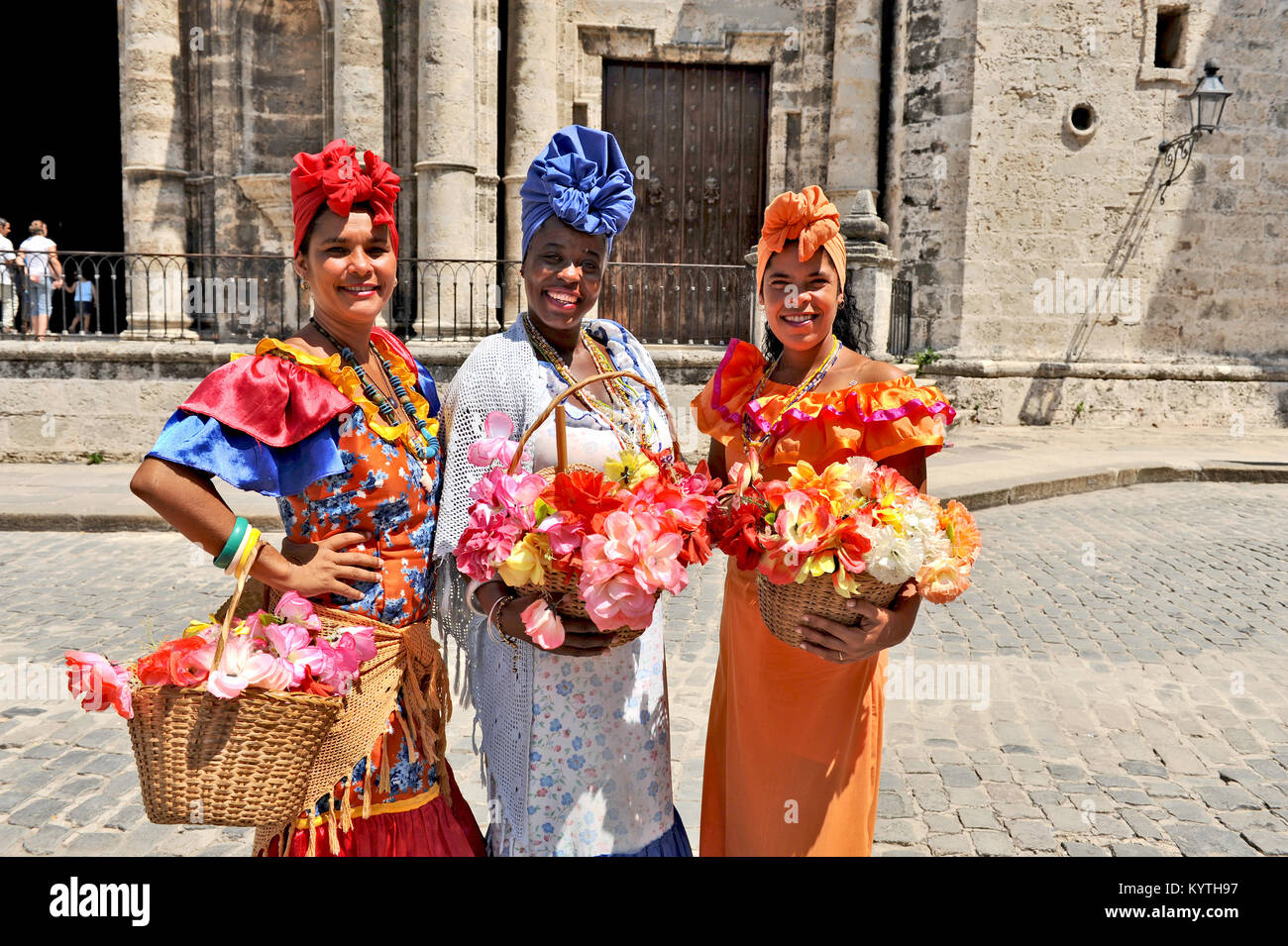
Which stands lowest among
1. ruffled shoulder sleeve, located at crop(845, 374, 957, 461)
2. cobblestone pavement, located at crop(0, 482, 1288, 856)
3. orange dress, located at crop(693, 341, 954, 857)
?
cobblestone pavement, located at crop(0, 482, 1288, 856)

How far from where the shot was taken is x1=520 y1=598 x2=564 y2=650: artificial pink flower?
6.40 feet

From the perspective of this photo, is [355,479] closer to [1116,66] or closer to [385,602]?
[385,602]

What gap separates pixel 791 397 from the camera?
2.52 meters

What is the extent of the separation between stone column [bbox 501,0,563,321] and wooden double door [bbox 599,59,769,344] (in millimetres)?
1410

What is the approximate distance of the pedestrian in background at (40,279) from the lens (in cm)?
1164

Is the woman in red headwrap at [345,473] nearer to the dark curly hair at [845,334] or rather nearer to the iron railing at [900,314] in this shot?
the dark curly hair at [845,334]

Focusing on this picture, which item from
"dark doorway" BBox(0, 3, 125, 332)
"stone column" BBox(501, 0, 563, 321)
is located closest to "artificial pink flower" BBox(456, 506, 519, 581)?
"stone column" BBox(501, 0, 563, 321)

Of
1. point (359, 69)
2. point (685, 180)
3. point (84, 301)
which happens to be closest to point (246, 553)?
point (359, 69)

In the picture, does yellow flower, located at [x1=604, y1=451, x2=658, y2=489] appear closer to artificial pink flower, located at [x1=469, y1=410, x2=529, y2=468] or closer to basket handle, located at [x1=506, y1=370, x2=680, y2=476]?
basket handle, located at [x1=506, y1=370, x2=680, y2=476]

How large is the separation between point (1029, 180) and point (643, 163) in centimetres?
530

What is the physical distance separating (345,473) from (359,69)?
36.3 feet

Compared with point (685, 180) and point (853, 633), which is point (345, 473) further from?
point (685, 180)

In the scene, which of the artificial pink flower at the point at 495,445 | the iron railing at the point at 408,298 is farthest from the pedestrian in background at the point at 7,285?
the artificial pink flower at the point at 495,445
